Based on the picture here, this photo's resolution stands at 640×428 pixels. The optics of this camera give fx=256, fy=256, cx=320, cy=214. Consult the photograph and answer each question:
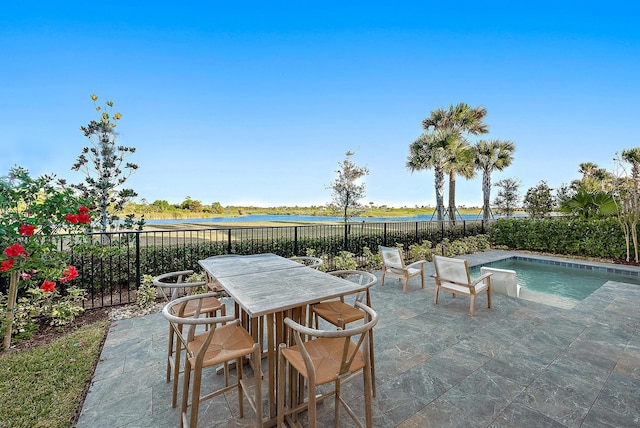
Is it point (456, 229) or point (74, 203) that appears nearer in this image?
point (74, 203)

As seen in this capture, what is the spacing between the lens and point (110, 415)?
1.66m

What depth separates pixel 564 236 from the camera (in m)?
8.14

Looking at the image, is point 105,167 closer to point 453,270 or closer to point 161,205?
point 161,205

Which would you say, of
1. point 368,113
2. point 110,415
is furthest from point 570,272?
point 110,415

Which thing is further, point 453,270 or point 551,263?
point 551,263

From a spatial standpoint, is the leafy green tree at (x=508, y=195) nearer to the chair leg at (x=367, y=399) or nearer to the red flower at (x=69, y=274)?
the chair leg at (x=367, y=399)

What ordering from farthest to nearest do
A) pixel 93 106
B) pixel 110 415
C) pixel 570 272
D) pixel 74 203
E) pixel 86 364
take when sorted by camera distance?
pixel 570 272 → pixel 93 106 → pixel 74 203 → pixel 86 364 → pixel 110 415

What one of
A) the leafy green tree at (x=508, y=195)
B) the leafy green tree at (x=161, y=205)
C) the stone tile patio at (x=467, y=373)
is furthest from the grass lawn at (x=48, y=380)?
the leafy green tree at (x=508, y=195)

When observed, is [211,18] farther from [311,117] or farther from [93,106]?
[311,117]

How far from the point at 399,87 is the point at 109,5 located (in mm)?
8262

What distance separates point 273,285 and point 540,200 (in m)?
17.1

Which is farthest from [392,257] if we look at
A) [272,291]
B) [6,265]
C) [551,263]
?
[551,263]

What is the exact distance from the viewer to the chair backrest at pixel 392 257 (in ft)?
14.7

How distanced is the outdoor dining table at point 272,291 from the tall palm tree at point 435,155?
9.58 m
